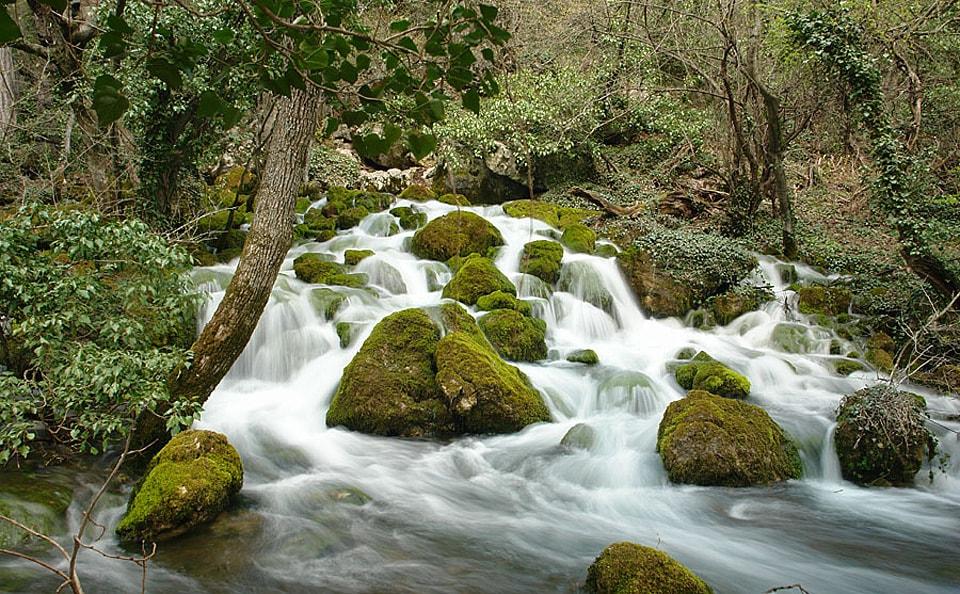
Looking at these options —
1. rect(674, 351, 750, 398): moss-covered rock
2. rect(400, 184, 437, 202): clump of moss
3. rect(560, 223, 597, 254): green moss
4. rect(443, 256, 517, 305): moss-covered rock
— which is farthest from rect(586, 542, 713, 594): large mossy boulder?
rect(400, 184, 437, 202): clump of moss

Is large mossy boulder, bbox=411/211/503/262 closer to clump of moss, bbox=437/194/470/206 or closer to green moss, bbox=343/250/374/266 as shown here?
green moss, bbox=343/250/374/266

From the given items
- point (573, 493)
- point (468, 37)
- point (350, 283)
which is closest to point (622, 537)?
point (573, 493)

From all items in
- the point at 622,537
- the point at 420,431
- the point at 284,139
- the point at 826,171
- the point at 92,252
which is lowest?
the point at 622,537

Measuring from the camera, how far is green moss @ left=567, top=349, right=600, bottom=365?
9758mm

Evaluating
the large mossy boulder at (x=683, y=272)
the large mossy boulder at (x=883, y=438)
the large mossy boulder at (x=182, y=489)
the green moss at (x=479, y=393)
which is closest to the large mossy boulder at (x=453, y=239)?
the large mossy boulder at (x=683, y=272)

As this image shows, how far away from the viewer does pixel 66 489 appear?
5.32 meters

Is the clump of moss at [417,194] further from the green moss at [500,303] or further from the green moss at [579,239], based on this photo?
the green moss at [500,303]

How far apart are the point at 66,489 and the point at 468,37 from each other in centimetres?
553

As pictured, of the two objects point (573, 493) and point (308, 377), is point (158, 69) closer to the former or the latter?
point (573, 493)

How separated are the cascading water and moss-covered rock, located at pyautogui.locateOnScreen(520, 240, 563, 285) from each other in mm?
2226

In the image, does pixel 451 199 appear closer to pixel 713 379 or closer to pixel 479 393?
pixel 713 379

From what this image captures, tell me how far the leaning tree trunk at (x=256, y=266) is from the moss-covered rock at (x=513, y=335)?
4.26 m

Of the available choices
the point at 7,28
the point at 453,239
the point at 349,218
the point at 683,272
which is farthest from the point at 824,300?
the point at 7,28

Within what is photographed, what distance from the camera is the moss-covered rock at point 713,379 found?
8488 mm
